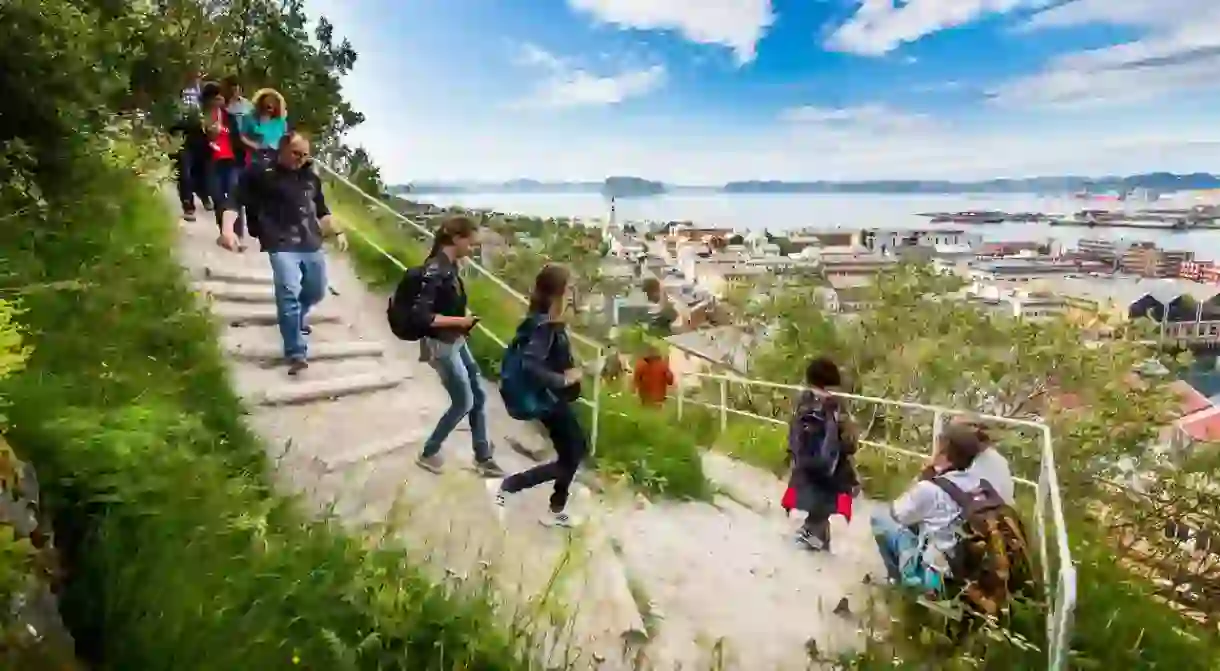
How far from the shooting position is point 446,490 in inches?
80.9

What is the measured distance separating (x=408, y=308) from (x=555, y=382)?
Answer: 1.32 ft

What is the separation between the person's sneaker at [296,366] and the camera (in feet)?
7.36

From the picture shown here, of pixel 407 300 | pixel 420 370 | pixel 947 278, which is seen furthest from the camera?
pixel 947 278

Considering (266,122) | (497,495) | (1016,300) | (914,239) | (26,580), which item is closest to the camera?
(26,580)

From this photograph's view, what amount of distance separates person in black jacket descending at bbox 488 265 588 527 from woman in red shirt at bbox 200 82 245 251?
1.51 metres

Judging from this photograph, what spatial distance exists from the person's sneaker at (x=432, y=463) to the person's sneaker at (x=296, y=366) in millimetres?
423

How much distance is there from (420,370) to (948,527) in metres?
1.40

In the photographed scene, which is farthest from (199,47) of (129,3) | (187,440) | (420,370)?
(187,440)

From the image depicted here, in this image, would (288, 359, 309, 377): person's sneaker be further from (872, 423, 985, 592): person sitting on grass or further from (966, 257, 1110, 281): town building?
(966, 257, 1110, 281): town building

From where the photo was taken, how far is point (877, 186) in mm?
3600

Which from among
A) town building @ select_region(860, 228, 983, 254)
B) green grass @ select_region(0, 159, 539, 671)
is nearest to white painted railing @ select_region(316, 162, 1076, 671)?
green grass @ select_region(0, 159, 539, 671)

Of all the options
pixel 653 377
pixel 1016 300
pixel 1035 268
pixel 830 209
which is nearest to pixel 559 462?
pixel 653 377

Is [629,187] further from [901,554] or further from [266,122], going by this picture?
[901,554]

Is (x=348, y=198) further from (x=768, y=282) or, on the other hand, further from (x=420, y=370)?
(x=768, y=282)
